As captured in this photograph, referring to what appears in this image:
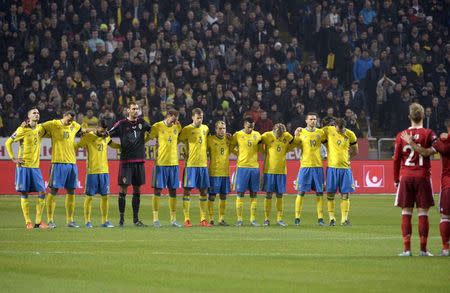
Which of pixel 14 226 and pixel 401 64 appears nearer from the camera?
pixel 14 226

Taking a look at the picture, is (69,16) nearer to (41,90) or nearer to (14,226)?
(41,90)

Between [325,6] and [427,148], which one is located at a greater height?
[325,6]

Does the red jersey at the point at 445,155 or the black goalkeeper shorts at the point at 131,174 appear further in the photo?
the black goalkeeper shorts at the point at 131,174

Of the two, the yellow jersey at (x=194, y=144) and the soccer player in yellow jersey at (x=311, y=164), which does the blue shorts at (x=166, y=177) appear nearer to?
the yellow jersey at (x=194, y=144)

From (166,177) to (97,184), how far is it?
1.41m

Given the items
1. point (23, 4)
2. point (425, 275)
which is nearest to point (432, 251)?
point (425, 275)

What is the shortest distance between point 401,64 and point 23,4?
41.7 ft

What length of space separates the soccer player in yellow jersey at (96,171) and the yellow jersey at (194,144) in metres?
1.49

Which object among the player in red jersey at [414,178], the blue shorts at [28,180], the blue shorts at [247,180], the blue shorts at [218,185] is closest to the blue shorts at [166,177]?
the blue shorts at [218,185]

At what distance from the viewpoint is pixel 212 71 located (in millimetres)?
35719

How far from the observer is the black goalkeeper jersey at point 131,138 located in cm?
2275

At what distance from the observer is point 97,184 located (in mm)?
22594

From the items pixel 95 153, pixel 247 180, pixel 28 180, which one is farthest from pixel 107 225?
pixel 247 180

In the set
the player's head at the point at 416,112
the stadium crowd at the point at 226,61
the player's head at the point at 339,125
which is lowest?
the player's head at the point at 416,112
